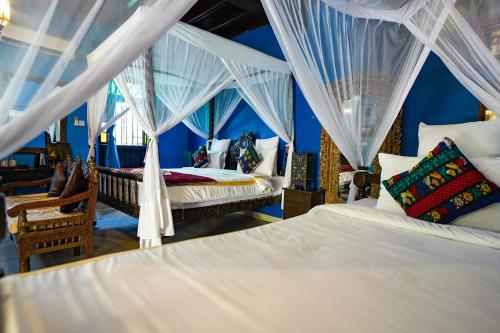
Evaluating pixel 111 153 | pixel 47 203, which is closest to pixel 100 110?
pixel 111 153

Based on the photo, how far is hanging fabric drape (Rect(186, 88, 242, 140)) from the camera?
4.71 meters

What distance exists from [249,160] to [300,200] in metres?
1.22

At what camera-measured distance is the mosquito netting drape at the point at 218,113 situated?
4.70 meters

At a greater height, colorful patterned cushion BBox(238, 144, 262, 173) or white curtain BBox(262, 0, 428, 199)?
white curtain BBox(262, 0, 428, 199)

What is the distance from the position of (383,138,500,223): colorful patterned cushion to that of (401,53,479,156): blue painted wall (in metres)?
0.80

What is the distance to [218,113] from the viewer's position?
197 inches

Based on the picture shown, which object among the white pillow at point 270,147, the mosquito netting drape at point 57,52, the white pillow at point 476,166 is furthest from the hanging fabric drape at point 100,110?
the white pillow at point 476,166

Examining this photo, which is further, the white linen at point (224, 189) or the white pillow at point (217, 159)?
the white pillow at point (217, 159)

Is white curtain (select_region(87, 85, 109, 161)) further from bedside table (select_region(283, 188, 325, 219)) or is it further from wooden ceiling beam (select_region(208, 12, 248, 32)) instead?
bedside table (select_region(283, 188, 325, 219))

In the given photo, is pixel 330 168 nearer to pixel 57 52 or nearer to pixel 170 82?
pixel 170 82

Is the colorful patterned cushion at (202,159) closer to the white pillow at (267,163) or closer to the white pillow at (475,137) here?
the white pillow at (267,163)

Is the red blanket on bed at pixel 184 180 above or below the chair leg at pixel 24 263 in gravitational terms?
above

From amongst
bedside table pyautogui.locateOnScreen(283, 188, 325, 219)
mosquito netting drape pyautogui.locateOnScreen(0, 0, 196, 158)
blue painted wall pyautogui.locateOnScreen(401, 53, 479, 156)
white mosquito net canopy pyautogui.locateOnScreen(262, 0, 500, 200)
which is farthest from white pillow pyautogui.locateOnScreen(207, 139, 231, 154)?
mosquito netting drape pyautogui.locateOnScreen(0, 0, 196, 158)

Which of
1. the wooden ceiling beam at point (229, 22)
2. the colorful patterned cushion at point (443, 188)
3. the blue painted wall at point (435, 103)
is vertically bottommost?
the colorful patterned cushion at point (443, 188)
